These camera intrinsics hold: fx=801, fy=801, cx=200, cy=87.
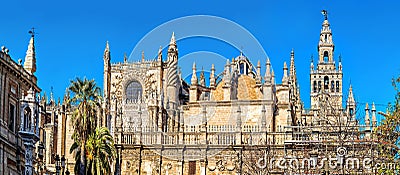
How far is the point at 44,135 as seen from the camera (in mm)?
72688

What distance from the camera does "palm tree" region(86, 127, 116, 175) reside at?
47.9 metres

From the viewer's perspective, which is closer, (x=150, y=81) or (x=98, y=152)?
(x=98, y=152)

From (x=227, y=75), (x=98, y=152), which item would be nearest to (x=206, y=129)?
(x=227, y=75)

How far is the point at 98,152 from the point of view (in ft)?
159

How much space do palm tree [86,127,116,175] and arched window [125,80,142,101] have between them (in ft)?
101

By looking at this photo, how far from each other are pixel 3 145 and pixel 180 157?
1726 centimetres

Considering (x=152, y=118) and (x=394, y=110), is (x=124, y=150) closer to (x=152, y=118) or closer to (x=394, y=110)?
(x=152, y=118)

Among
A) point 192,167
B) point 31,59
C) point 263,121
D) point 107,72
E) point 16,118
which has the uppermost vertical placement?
point 107,72

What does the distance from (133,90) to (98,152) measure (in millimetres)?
33641

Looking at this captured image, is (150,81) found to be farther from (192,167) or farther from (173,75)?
(192,167)

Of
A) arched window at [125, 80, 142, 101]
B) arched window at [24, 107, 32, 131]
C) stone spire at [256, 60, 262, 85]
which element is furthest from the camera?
arched window at [125, 80, 142, 101]

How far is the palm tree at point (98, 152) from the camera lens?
47.9 metres

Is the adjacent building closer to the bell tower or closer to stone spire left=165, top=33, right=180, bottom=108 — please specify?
stone spire left=165, top=33, right=180, bottom=108

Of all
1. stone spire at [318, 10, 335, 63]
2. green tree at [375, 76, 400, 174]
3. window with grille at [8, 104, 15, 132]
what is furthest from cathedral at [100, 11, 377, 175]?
stone spire at [318, 10, 335, 63]
